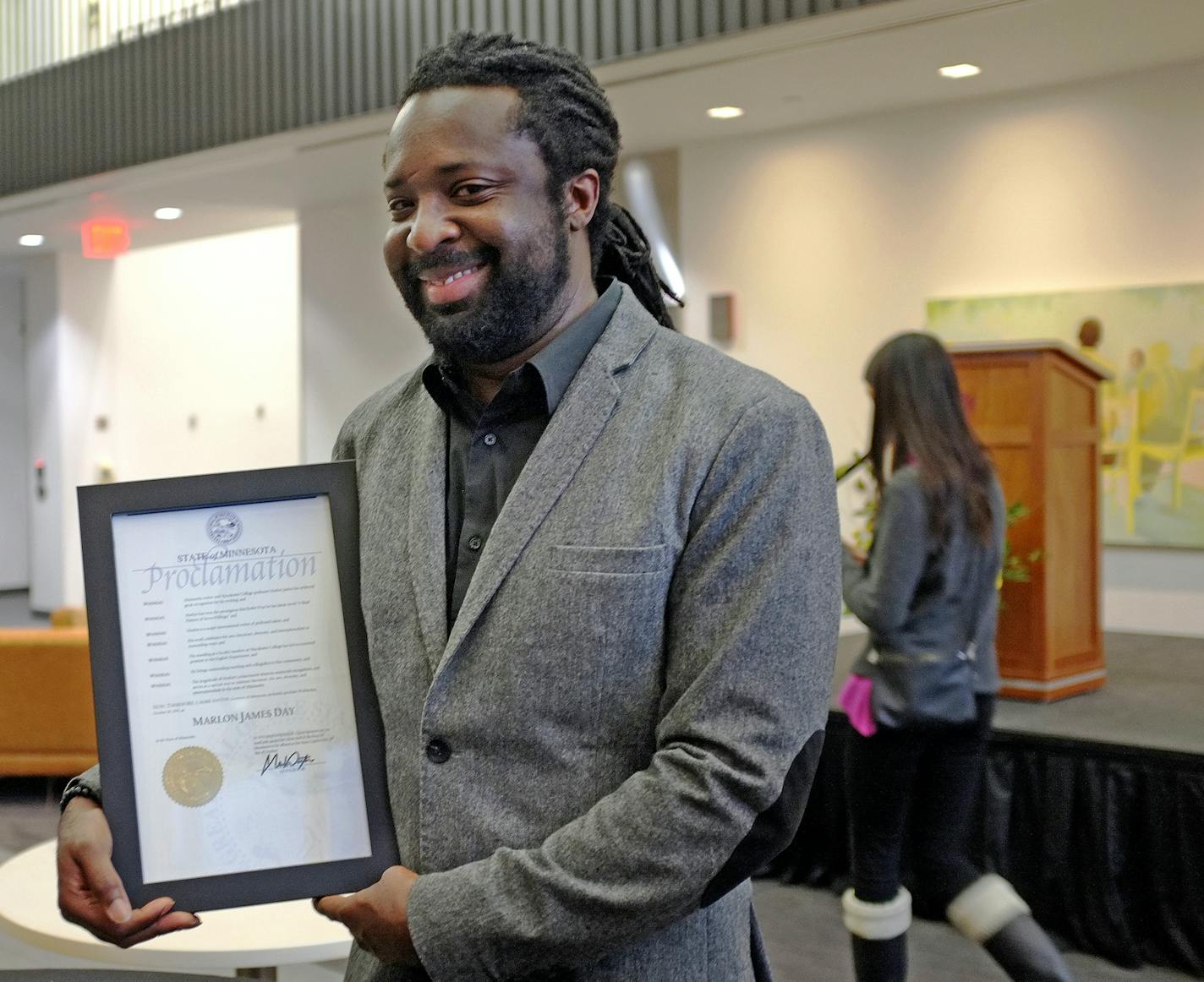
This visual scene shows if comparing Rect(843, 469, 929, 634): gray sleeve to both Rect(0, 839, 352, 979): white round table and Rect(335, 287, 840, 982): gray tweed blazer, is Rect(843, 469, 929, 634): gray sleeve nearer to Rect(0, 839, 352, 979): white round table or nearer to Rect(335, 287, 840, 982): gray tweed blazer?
Rect(0, 839, 352, 979): white round table

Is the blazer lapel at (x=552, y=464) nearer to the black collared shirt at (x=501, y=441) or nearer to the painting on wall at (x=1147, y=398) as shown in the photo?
the black collared shirt at (x=501, y=441)

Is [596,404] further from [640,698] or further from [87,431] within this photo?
[87,431]

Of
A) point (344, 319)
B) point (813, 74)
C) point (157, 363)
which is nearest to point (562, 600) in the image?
point (813, 74)

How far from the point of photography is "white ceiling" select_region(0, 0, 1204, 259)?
197 inches

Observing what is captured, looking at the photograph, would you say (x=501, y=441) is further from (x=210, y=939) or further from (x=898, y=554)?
(x=898, y=554)

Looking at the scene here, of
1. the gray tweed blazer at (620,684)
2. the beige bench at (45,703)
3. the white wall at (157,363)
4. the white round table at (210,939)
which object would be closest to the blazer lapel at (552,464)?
the gray tweed blazer at (620,684)

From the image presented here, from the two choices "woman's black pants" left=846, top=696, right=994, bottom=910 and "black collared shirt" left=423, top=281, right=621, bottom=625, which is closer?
"black collared shirt" left=423, top=281, right=621, bottom=625

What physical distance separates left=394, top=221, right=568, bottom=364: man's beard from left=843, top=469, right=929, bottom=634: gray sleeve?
203 centimetres

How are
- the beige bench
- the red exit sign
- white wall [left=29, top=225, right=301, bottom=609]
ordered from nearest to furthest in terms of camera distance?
the beige bench < the red exit sign < white wall [left=29, top=225, right=301, bottom=609]

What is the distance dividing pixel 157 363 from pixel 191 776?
448 inches

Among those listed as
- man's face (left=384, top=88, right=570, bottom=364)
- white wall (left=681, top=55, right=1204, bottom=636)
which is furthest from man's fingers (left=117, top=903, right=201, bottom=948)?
white wall (left=681, top=55, right=1204, bottom=636)

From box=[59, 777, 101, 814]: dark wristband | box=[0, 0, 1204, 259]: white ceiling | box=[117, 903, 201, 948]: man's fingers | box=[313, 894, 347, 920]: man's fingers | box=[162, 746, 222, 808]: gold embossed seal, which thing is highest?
box=[0, 0, 1204, 259]: white ceiling

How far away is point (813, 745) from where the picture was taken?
1.20 meters

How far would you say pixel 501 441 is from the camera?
4.37 ft
